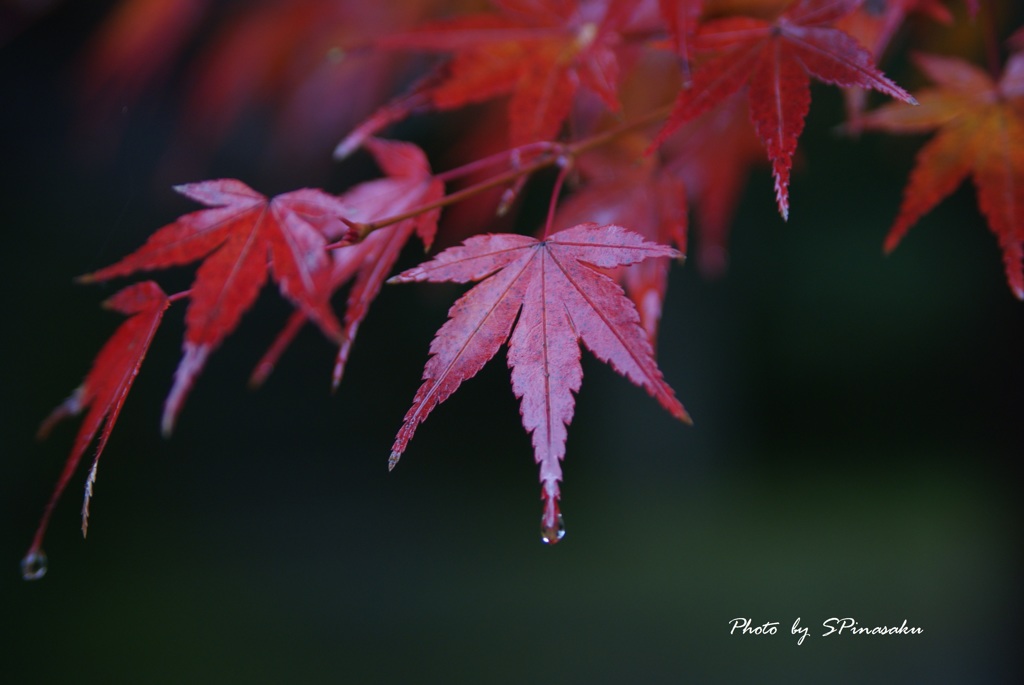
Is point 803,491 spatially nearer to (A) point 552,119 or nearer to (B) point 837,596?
(B) point 837,596

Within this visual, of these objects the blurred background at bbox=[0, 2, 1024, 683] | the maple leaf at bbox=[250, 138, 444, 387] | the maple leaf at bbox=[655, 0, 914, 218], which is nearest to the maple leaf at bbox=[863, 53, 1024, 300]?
the maple leaf at bbox=[655, 0, 914, 218]

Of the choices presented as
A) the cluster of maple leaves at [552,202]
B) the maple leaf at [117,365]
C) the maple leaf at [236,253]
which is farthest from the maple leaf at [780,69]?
the maple leaf at [117,365]

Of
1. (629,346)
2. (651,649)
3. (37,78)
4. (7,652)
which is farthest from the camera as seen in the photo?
(651,649)

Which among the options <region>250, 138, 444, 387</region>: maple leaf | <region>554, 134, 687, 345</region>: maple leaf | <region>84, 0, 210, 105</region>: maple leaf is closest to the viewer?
<region>250, 138, 444, 387</region>: maple leaf

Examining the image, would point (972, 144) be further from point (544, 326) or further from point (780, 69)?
point (544, 326)

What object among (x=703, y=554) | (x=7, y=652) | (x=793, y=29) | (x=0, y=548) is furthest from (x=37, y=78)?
(x=703, y=554)

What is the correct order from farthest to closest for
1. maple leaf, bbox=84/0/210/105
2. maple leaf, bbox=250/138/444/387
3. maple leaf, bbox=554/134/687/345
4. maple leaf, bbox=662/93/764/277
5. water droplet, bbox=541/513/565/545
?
maple leaf, bbox=84/0/210/105 < maple leaf, bbox=662/93/764/277 < maple leaf, bbox=554/134/687/345 < maple leaf, bbox=250/138/444/387 < water droplet, bbox=541/513/565/545

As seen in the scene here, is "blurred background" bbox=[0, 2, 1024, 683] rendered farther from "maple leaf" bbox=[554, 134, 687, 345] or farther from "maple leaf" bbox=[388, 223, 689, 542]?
"maple leaf" bbox=[388, 223, 689, 542]
